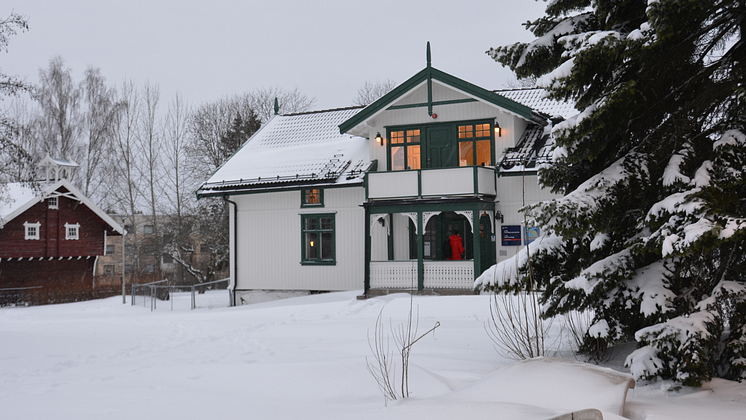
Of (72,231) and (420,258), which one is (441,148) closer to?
(420,258)

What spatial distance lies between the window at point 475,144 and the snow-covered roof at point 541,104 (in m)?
1.81

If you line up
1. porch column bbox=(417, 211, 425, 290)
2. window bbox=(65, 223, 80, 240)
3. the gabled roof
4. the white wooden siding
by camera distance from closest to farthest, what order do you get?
porch column bbox=(417, 211, 425, 290) < the white wooden siding < the gabled roof < window bbox=(65, 223, 80, 240)

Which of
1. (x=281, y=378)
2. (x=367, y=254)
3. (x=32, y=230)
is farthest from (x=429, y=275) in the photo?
(x=32, y=230)

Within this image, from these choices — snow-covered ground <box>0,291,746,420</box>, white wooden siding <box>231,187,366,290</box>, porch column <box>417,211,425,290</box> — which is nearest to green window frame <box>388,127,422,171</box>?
white wooden siding <box>231,187,366,290</box>

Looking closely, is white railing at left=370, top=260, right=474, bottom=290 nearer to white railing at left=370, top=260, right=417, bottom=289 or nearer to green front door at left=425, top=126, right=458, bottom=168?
white railing at left=370, top=260, right=417, bottom=289

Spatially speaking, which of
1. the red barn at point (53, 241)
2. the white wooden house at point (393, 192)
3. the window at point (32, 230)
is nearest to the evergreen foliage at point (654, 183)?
the white wooden house at point (393, 192)

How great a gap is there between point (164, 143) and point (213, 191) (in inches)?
817

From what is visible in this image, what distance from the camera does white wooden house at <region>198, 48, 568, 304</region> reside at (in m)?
17.7

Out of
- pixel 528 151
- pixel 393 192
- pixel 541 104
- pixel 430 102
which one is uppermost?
pixel 541 104

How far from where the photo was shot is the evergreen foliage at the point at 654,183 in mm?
5914

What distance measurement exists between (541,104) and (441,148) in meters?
3.77

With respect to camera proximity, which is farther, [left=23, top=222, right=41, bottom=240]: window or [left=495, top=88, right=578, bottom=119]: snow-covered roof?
[left=23, top=222, right=41, bottom=240]: window

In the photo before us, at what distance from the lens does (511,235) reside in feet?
59.1

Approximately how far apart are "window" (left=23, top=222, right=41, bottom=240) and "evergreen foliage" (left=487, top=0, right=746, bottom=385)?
94.5 feet
